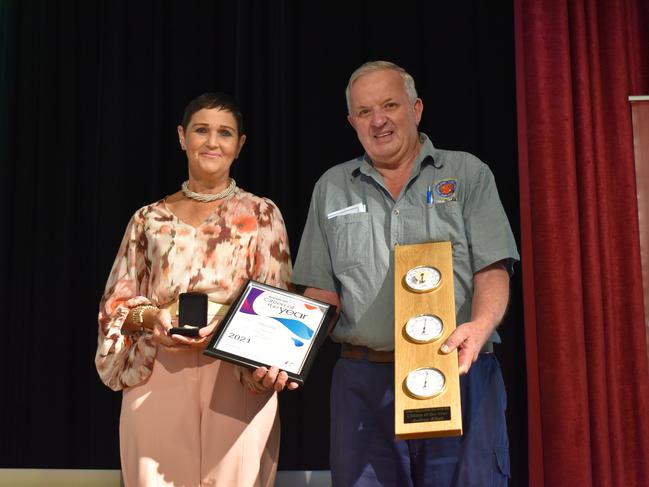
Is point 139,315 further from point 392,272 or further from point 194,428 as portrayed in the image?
point 392,272

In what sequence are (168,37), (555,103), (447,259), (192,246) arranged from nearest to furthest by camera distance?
1. (447,259)
2. (192,246)
3. (555,103)
4. (168,37)

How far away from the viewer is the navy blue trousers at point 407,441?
1865 millimetres

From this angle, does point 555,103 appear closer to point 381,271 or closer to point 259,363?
point 381,271

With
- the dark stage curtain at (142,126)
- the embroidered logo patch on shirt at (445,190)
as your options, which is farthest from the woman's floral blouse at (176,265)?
the dark stage curtain at (142,126)

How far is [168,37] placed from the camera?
315 centimetres

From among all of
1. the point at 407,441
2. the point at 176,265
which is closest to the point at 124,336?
the point at 176,265

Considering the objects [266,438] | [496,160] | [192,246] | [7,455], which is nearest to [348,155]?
[496,160]

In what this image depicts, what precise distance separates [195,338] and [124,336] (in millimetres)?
267

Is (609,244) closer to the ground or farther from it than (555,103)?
closer to the ground

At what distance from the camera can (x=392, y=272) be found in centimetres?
201

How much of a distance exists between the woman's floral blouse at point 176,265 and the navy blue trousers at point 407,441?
1.38 ft

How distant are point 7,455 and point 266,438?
144 cm

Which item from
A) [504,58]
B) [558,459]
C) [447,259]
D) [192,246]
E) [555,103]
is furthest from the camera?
[504,58]

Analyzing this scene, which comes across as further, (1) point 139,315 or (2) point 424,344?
(1) point 139,315
